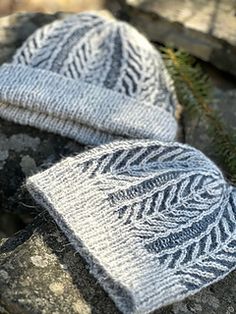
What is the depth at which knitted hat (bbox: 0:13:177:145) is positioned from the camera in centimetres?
162

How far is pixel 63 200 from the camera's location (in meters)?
1.33

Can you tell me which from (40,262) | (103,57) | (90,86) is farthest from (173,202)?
(103,57)

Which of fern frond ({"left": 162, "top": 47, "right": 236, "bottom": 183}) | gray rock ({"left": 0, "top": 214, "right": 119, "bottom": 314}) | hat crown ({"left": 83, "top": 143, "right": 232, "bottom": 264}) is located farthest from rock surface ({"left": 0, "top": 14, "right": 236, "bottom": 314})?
fern frond ({"left": 162, "top": 47, "right": 236, "bottom": 183})

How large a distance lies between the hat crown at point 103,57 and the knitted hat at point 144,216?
0.27 meters

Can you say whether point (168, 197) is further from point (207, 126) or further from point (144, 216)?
point (207, 126)

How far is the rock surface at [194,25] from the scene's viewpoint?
2.10m

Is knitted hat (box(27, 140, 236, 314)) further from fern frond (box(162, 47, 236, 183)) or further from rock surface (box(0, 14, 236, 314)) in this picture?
fern frond (box(162, 47, 236, 183))

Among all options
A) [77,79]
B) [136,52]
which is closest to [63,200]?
[77,79]

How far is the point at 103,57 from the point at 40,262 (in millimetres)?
684

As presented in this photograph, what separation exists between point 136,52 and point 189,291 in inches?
29.4

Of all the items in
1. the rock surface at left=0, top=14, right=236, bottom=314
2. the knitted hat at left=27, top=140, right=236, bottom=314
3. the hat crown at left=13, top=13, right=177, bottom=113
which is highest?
the hat crown at left=13, top=13, right=177, bottom=113

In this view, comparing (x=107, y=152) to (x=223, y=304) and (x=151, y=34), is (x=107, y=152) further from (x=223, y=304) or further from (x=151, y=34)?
(x=151, y=34)

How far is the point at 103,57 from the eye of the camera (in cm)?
177

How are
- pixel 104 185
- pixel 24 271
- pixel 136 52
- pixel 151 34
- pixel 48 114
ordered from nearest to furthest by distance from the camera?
pixel 24 271 → pixel 104 185 → pixel 48 114 → pixel 136 52 → pixel 151 34
